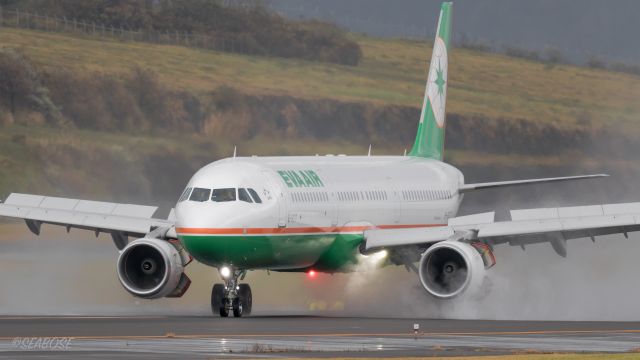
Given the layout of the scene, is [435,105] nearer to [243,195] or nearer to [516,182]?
[516,182]

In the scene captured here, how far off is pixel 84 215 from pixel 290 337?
602 inches

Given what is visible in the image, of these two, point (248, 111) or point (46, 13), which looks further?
point (46, 13)

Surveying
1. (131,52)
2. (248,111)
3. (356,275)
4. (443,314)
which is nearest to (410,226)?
(356,275)

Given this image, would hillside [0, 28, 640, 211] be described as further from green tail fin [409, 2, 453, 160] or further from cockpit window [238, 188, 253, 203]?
cockpit window [238, 188, 253, 203]

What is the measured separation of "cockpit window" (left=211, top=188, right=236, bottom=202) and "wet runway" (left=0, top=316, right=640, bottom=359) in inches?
118

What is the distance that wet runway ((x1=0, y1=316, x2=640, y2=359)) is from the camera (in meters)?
29.8

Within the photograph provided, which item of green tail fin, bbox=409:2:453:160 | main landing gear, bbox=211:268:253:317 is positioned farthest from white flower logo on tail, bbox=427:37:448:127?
main landing gear, bbox=211:268:253:317

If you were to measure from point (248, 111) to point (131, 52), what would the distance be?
42.2 feet

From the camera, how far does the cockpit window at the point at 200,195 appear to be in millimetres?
42562

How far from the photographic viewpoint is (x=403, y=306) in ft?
163

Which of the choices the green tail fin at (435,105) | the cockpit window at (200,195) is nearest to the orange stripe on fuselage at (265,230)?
the cockpit window at (200,195)

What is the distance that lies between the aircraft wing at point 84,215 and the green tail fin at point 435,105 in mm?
13184

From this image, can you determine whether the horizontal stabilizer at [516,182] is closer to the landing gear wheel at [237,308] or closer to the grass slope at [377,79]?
the landing gear wheel at [237,308]

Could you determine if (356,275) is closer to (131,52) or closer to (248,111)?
(248,111)
